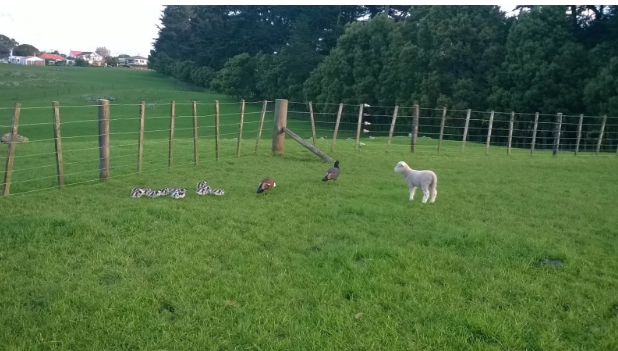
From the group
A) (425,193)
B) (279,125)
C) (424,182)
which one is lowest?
(425,193)

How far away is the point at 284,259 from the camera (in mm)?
5781

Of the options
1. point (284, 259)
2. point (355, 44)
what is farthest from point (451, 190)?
point (355, 44)

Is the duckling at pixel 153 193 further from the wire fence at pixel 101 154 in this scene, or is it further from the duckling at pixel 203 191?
the wire fence at pixel 101 154

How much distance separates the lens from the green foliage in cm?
9327

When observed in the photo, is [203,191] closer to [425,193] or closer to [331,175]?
[331,175]

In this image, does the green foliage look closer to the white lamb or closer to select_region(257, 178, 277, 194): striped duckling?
select_region(257, 178, 277, 194): striped duckling

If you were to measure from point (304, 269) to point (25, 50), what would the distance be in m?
108

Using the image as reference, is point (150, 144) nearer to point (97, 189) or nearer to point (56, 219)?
point (97, 189)

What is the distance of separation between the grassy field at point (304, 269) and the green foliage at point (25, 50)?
324ft

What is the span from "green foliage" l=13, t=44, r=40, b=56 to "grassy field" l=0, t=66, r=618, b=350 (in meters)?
98.7

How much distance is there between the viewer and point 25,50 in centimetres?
9594

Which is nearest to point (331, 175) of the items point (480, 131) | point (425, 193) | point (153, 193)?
point (425, 193)

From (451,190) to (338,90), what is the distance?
107 ft

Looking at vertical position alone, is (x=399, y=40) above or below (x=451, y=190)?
above
